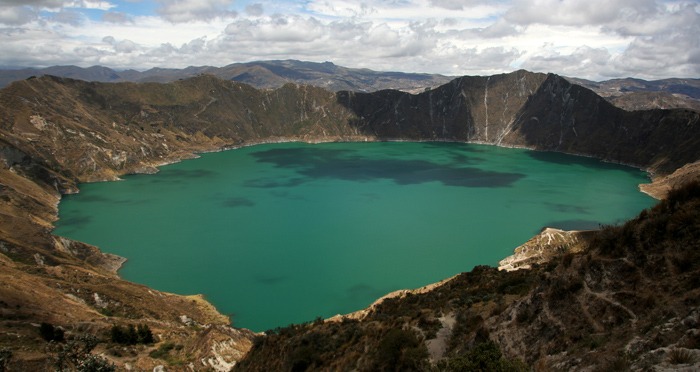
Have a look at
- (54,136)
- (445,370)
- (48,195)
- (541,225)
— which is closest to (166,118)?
(54,136)

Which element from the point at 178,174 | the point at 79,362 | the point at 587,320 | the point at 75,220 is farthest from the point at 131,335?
the point at 178,174

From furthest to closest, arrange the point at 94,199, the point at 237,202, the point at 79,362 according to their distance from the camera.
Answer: the point at 94,199
the point at 237,202
the point at 79,362

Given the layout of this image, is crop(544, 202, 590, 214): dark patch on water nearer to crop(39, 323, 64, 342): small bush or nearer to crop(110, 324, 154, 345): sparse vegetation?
crop(110, 324, 154, 345): sparse vegetation

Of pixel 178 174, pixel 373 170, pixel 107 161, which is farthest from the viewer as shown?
pixel 373 170

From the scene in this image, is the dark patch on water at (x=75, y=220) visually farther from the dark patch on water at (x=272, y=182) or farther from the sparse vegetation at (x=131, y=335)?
the sparse vegetation at (x=131, y=335)

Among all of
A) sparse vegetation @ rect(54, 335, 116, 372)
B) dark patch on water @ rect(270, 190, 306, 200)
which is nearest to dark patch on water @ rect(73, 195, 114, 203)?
dark patch on water @ rect(270, 190, 306, 200)

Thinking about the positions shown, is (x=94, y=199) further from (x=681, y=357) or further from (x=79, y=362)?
(x=681, y=357)

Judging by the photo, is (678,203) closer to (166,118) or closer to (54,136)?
(54,136)
